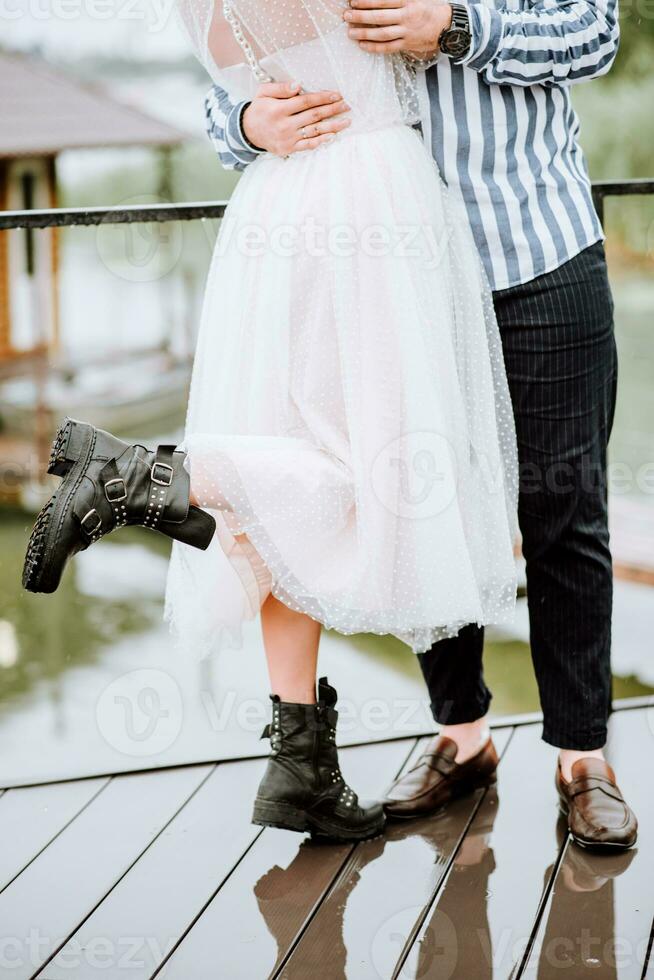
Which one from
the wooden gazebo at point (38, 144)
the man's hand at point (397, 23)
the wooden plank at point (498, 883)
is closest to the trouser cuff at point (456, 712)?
the wooden plank at point (498, 883)

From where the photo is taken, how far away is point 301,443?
1.41 m

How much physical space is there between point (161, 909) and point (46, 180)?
16710mm

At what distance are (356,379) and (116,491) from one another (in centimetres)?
31

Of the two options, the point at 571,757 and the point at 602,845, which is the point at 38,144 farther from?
the point at 602,845

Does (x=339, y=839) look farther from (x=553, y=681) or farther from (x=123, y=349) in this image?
(x=123, y=349)

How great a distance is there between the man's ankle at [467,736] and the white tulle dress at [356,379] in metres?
0.35

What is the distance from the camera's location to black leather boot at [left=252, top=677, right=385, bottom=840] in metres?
1.50

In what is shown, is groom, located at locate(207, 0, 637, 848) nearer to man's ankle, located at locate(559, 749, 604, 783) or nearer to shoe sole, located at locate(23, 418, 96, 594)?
man's ankle, located at locate(559, 749, 604, 783)

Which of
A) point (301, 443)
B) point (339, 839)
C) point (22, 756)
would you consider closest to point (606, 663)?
point (339, 839)

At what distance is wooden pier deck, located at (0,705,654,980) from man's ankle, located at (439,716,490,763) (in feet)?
0.22

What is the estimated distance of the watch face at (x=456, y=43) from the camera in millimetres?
1361

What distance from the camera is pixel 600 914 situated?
1.39 metres

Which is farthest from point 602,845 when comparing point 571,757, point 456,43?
point 456,43

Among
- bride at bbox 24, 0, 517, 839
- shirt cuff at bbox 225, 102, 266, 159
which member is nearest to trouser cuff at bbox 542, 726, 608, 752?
bride at bbox 24, 0, 517, 839
